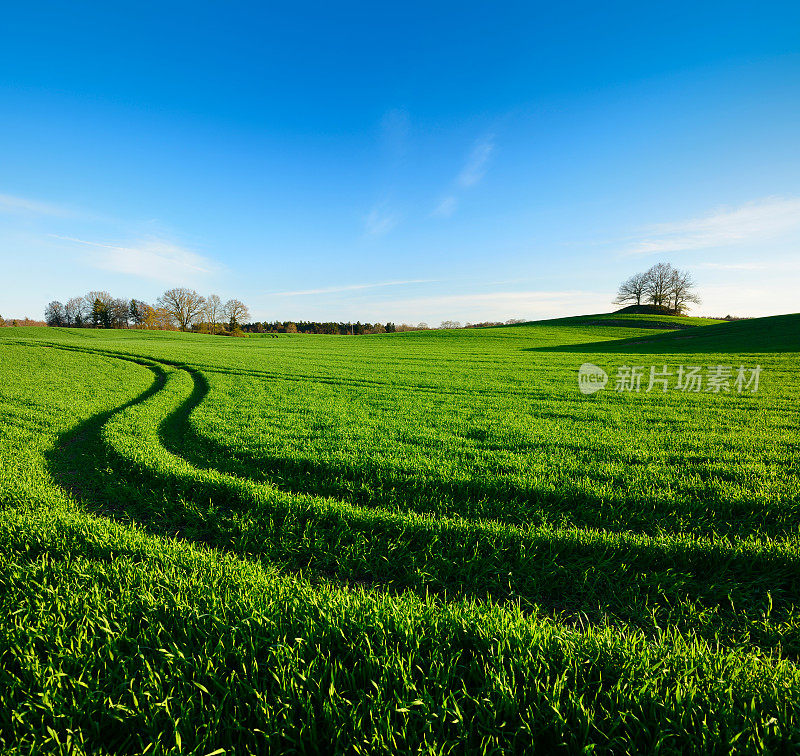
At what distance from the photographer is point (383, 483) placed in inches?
231

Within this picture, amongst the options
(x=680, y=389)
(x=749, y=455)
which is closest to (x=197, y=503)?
(x=749, y=455)

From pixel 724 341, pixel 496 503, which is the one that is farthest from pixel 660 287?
pixel 496 503

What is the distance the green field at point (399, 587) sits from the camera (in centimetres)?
201

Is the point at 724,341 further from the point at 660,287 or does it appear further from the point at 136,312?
the point at 136,312

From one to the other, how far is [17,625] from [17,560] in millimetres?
1616

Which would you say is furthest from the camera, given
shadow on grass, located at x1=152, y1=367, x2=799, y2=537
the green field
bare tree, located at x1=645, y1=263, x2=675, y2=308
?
bare tree, located at x1=645, y1=263, x2=675, y2=308

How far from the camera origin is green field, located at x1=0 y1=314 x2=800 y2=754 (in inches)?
79.1

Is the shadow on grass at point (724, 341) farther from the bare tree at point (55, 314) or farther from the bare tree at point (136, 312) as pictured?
the bare tree at point (55, 314)

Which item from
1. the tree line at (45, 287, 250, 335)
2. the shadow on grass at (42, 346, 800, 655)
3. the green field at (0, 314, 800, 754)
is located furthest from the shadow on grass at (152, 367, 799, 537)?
the tree line at (45, 287, 250, 335)

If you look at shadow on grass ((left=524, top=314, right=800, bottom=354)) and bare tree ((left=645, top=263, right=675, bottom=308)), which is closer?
shadow on grass ((left=524, top=314, right=800, bottom=354))

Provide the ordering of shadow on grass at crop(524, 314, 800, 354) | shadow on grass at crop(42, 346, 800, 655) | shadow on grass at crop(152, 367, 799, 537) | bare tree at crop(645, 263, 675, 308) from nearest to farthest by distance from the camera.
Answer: shadow on grass at crop(42, 346, 800, 655) < shadow on grass at crop(152, 367, 799, 537) < shadow on grass at crop(524, 314, 800, 354) < bare tree at crop(645, 263, 675, 308)

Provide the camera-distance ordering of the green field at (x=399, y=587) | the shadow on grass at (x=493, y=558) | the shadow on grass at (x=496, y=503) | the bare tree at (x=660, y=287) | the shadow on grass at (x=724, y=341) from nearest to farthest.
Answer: the green field at (x=399, y=587) < the shadow on grass at (x=493, y=558) < the shadow on grass at (x=496, y=503) < the shadow on grass at (x=724, y=341) < the bare tree at (x=660, y=287)

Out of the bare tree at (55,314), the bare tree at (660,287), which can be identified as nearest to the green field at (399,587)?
the bare tree at (660,287)

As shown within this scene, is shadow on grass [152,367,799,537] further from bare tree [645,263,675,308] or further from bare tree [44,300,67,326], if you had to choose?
bare tree [44,300,67,326]
